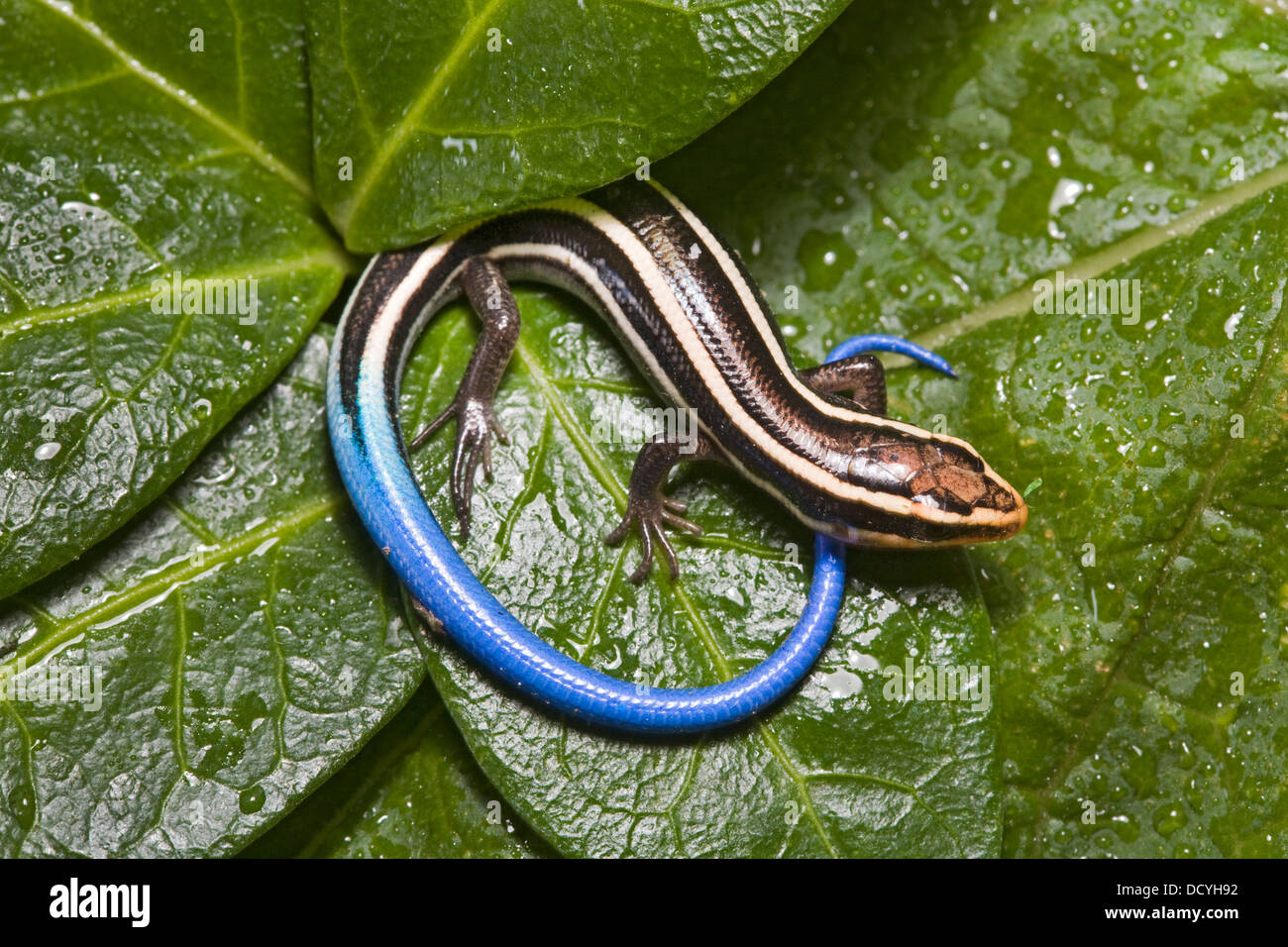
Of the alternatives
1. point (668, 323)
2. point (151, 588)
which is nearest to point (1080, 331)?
point (668, 323)

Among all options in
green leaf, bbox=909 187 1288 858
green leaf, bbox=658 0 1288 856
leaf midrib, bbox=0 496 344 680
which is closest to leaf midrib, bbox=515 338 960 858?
green leaf, bbox=909 187 1288 858

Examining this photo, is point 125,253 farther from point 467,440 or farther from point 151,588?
point 467,440

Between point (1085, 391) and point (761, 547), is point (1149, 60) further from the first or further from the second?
point (761, 547)

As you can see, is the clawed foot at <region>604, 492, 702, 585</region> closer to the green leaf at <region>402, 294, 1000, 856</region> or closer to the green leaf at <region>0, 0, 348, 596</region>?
the green leaf at <region>402, 294, 1000, 856</region>

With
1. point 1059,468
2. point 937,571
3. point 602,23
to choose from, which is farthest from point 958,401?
point 602,23

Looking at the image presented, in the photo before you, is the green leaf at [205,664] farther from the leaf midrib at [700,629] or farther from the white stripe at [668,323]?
the leaf midrib at [700,629]
